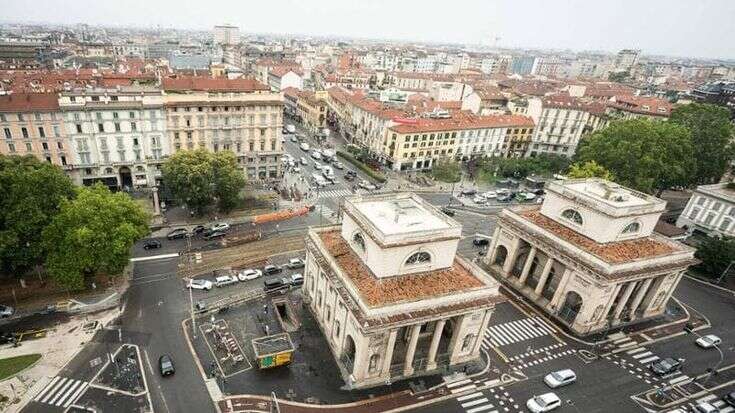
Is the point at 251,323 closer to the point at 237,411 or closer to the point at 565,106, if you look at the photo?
the point at 237,411

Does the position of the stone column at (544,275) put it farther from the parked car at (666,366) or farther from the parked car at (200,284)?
the parked car at (200,284)

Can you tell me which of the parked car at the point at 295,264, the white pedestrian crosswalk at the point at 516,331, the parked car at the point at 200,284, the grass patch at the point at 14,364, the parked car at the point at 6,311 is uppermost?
the white pedestrian crosswalk at the point at 516,331

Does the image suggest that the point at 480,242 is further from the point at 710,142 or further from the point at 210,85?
the point at 710,142

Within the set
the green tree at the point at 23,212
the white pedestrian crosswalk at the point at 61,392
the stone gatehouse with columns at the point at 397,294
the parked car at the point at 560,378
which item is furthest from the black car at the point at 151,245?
the parked car at the point at 560,378

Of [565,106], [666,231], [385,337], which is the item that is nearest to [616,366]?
[385,337]

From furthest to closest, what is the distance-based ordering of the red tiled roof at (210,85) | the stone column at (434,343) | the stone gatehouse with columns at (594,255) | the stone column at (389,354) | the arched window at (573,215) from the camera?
the red tiled roof at (210,85), the arched window at (573,215), the stone gatehouse with columns at (594,255), the stone column at (434,343), the stone column at (389,354)
